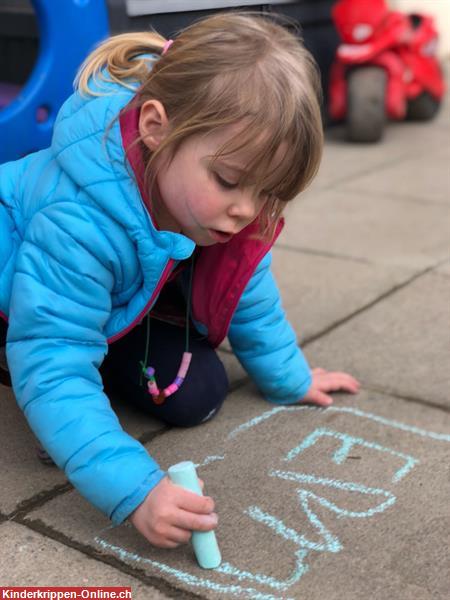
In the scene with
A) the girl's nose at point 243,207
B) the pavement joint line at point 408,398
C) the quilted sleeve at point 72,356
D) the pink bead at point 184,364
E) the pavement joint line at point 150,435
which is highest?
the girl's nose at point 243,207

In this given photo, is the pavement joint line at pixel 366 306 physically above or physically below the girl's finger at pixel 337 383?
below

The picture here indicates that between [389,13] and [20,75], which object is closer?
[20,75]

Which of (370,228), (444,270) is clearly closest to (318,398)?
(444,270)

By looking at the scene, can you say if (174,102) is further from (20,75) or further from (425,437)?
(20,75)

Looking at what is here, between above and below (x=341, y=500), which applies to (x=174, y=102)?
above

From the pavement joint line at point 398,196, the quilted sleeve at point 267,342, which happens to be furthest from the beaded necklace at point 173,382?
the pavement joint line at point 398,196

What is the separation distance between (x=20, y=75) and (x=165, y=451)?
9.28ft

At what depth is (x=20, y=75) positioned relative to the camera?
14.5ft

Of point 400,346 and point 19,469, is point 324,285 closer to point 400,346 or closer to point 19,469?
point 400,346

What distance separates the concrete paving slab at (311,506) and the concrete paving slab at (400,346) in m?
0.11

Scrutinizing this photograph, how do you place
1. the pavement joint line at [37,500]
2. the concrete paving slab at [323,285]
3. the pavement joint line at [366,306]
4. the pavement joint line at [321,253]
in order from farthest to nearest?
the pavement joint line at [321,253], the concrete paving slab at [323,285], the pavement joint line at [366,306], the pavement joint line at [37,500]

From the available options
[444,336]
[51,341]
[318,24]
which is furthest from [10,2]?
[51,341]

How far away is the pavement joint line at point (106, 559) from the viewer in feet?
5.27

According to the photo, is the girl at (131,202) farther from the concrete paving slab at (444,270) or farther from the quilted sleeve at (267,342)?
the concrete paving slab at (444,270)
